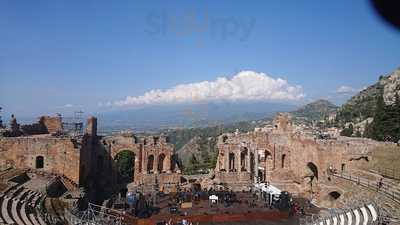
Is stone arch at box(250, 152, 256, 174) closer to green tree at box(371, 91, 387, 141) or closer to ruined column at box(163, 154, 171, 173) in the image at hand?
ruined column at box(163, 154, 171, 173)

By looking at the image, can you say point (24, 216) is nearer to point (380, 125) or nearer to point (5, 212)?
point (5, 212)

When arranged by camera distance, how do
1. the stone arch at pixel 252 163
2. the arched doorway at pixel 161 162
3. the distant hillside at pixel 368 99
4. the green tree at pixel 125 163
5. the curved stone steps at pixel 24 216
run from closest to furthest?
1. the curved stone steps at pixel 24 216
2. the arched doorway at pixel 161 162
3. the stone arch at pixel 252 163
4. the green tree at pixel 125 163
5. the distant hillside at pixel 368 99

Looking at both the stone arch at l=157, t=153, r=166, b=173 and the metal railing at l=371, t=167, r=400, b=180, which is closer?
the metal railing at l=371, t=167, r=400, b=180

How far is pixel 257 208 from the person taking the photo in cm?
3728

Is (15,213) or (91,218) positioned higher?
(15,213)

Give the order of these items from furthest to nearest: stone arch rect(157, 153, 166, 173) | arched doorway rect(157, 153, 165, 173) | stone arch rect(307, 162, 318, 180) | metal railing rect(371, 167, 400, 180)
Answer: arched doorway rect(157, 153, 165, 173) < stone arch rect(157, 153, 166, 173) < stone arch rect(307, 162, 318, 180) < metal railing rect(371, 167, 400, 180)

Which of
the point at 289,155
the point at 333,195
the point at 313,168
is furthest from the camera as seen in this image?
the point at 289,155

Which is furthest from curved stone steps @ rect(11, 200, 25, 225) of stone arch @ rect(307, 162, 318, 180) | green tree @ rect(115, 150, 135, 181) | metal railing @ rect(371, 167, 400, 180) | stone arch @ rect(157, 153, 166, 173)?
green tree @ rect(115, 150, 135, 181)

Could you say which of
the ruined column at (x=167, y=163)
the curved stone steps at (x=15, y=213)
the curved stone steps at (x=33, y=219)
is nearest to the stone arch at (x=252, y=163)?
the ruined column at (x=167, y=163)

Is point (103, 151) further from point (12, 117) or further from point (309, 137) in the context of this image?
point (309, 137)

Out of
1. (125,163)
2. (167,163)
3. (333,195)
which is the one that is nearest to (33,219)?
(167,163)

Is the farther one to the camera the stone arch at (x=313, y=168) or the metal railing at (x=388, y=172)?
the stone arch at (x=313, y=168)

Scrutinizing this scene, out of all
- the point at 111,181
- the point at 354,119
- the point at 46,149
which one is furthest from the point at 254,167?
the point at 354,119

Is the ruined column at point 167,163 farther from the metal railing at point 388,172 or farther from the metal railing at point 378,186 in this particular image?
the metal railing at point 388,172
